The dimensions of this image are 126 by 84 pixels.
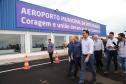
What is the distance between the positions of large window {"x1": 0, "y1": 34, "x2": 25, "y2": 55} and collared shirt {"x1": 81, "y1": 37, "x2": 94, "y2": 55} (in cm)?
1239

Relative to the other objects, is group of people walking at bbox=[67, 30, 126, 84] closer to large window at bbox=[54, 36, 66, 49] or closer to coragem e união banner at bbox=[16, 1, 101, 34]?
coragem e união banner at bbox=[16, 1, 101, 34]

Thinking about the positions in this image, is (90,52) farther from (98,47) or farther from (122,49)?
(98,47)

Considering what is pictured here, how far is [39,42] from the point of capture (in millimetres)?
24688

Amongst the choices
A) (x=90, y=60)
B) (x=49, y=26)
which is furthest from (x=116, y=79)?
(x=49, y=26)

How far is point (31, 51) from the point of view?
22125 mm

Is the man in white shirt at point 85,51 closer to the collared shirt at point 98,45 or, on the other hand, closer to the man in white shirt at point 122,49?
the man in white shirt at point 122,49

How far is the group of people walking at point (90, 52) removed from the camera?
26.9ft

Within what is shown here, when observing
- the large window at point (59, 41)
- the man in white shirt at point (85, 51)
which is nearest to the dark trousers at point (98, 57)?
the man in white shirt at point (85, 51)

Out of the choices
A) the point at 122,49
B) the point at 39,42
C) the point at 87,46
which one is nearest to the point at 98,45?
the point at 122,49

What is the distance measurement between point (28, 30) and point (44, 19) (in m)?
3.39

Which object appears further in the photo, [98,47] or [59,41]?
[59,41]

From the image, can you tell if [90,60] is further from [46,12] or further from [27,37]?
[46,12]

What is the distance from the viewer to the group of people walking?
26.9 ft

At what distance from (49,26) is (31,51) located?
4580mm
